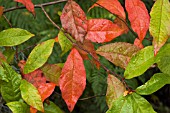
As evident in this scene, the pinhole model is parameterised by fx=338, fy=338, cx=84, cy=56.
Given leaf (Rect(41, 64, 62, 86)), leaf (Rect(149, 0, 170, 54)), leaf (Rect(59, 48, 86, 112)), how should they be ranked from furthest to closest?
leaf (Rect(41, 64, 62, 86)) → leaf (Rect(59, 48, 86, 112)) → leaf (Rect(149, 0, 170, 54))

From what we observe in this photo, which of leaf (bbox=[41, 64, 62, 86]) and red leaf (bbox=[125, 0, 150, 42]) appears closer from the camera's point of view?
red leaf (bbox=[125, 0, 150, 42])

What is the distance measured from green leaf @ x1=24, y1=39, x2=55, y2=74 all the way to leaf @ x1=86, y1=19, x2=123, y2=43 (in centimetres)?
9

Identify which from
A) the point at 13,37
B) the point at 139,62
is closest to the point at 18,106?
the point at 13,37

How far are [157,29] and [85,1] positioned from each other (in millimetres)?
1540

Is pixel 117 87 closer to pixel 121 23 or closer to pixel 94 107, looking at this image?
pixel 121 23

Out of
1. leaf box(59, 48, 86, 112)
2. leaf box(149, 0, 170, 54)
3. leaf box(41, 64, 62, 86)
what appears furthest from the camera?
leaf box(41, 64, 62, 86)

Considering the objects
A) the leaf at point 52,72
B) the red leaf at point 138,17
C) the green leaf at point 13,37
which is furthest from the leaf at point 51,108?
the red leaf at point 138,17

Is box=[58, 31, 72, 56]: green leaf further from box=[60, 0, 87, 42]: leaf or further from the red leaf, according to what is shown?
the red leaf

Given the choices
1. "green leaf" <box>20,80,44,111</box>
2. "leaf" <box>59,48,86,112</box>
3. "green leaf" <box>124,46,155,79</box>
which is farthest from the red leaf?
"green leaf" <box>20,80,44,111</box>

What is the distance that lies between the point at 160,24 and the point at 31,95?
313 millimetres

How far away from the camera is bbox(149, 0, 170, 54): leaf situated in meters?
0.58

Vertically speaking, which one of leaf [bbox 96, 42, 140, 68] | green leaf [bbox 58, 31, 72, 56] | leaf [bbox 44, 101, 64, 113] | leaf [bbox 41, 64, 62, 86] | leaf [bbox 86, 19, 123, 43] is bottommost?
leaf [bbox 44, 101, 64, 113]

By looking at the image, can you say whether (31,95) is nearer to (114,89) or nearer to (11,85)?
(11,85)

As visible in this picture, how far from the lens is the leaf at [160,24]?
58 centimetres
